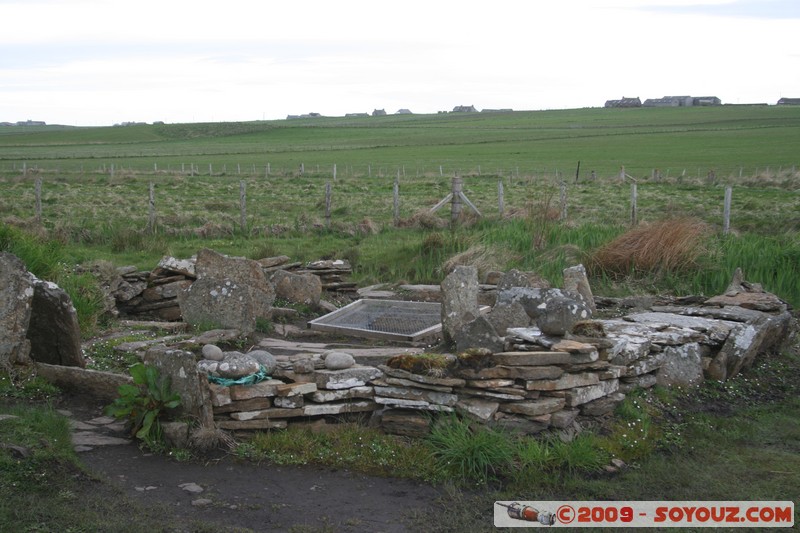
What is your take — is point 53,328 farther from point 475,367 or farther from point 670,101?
point 670,101

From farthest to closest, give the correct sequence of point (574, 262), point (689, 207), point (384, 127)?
point (384, 127), point (689, 207), point (574, 262)

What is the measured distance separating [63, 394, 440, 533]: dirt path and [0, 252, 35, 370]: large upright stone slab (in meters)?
1.75

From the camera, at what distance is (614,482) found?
7.12 metres

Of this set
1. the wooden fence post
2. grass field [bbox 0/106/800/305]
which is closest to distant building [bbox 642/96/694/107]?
grass field [bbox 0/106/800/305]

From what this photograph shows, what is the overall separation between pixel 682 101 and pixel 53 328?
180 meters


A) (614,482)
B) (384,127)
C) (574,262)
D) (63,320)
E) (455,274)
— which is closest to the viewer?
(614,482)

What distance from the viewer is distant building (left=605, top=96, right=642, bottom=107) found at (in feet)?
576

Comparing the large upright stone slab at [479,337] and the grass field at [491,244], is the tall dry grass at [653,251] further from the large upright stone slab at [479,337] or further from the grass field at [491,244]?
the large upright stone slab at [479,337]

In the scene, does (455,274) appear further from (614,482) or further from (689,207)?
(689,207)

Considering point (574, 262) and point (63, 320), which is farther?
point (574, 262)

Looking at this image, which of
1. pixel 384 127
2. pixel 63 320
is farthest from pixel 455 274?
pixel 384 127

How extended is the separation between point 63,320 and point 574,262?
9.56 metres

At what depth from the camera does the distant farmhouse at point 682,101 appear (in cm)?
17038

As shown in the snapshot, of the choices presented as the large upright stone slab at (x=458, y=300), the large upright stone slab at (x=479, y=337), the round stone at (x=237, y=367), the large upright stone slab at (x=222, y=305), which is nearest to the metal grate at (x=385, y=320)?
the large upright stone slab at (x=458, y=300)
